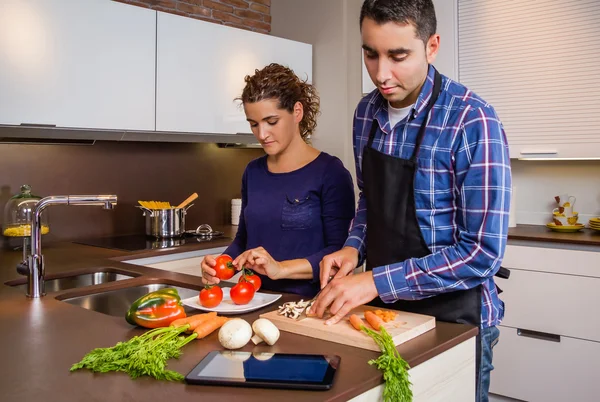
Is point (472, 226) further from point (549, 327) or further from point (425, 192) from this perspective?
point (549, 327)

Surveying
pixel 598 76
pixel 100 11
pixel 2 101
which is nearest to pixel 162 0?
pixel 100 11

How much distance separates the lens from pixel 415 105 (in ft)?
5.10

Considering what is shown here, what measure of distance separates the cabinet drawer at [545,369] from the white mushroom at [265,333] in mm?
2282

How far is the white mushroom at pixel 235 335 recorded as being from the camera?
4.17ft

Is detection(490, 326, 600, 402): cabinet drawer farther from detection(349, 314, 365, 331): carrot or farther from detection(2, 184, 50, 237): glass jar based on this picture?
detection(2, 184, 50, 237): glass jar

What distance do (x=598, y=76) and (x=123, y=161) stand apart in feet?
8.56

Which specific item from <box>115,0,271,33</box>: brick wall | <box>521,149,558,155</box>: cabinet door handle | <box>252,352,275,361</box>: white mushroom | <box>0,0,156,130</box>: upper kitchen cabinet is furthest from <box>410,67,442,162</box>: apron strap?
<box>115,0,271,33</box>: brick wall

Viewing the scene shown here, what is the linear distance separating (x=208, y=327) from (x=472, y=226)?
0.65 metres

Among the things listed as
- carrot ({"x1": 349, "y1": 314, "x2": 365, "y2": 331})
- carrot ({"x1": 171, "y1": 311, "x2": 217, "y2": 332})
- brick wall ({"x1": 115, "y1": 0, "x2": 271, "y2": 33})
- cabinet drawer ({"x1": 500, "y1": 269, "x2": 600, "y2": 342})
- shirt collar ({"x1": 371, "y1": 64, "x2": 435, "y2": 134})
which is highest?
brick wall ({"x1": 115, "y1": 0, "x2": 271, "y2": 33})

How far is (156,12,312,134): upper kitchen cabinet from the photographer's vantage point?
3.30 meters

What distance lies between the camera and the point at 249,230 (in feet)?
7.41

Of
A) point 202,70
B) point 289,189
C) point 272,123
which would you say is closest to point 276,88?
point 272,123

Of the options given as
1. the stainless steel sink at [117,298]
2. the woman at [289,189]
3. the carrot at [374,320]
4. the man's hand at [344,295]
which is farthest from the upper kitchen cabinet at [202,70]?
the carrot at [374,320]

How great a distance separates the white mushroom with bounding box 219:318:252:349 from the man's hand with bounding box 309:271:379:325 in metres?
0.20
